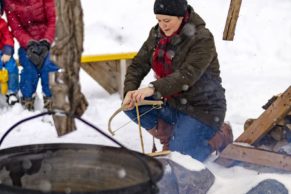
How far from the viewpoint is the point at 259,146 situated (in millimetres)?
5340

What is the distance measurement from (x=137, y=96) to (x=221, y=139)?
1129 mm

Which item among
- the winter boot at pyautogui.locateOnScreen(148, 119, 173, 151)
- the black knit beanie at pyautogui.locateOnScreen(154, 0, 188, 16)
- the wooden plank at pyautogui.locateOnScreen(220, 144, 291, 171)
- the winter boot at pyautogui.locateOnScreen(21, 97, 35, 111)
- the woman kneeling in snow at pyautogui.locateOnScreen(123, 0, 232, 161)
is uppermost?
the black knit beanie at pyautogui.locateOnScreen(154, 0, 188, 16)

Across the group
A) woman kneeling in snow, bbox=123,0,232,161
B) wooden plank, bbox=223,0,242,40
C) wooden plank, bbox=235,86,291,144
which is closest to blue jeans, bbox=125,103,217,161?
woman kneeling in snow, bbox=123,0,232,161

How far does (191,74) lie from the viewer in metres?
4.75

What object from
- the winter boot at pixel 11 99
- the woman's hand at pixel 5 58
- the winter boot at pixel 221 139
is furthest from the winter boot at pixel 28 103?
the winter boot at pixel 221 139

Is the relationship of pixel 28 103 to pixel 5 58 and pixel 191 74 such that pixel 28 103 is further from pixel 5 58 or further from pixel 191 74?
pixel 191 74

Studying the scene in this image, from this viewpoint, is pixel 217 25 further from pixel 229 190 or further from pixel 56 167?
pixel 56 167

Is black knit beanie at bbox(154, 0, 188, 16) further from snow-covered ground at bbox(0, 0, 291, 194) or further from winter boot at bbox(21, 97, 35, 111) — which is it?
winter boot at bbox(21, 97, 35, 111)

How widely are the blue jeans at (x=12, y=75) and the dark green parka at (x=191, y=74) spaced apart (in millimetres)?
2677

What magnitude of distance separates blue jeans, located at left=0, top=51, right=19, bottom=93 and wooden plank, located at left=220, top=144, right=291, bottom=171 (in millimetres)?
3295

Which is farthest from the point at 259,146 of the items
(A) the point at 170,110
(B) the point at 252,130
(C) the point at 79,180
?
(C) the point at 79,180

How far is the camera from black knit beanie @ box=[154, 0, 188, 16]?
4.71 metres

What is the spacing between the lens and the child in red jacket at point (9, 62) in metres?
7.40

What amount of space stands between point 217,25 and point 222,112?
6.54 metres
